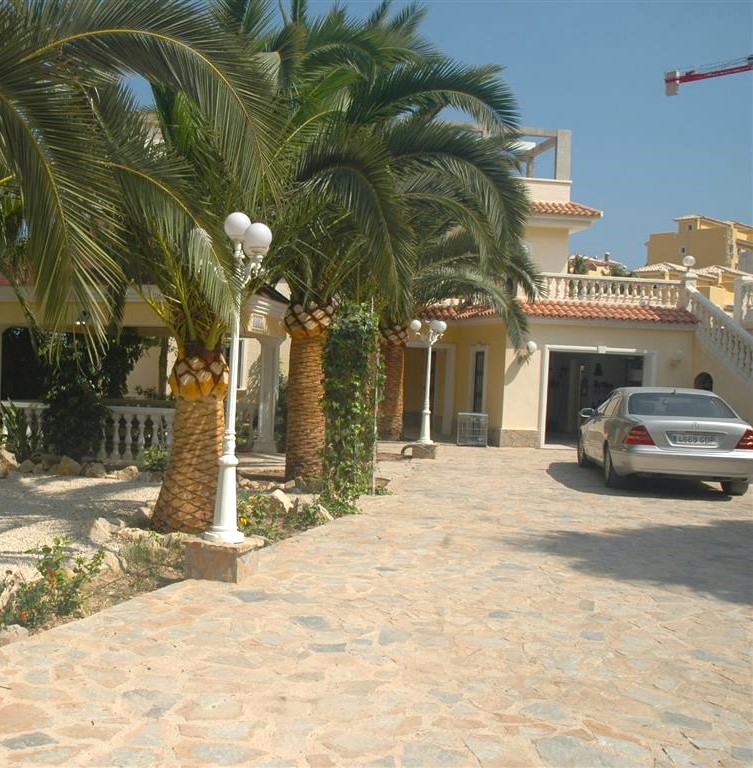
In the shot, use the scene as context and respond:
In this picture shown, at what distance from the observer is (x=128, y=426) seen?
584 inches

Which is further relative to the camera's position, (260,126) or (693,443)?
(693,443)

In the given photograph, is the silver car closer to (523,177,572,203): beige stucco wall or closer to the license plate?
the license plate

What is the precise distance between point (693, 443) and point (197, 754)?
391 inches

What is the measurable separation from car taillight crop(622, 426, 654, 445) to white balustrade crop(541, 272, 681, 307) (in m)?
10.7

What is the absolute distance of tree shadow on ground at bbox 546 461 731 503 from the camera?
1324 centimetres

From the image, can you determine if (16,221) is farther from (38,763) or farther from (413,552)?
(38,763)

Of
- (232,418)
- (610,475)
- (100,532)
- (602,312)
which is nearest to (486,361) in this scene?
(602,312)

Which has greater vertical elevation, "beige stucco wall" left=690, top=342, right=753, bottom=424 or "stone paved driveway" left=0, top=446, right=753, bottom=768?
"beige stucco wall" left=690, top=342, right=753, bottom=424

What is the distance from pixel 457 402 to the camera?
25.5 metres

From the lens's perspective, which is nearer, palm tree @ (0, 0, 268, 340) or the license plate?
palm tree @ (0, 0, 268, 340)

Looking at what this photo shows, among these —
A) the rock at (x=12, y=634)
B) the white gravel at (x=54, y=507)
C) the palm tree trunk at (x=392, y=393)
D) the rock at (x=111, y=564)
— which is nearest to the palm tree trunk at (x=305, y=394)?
the white gravel at (x=54, y=507)

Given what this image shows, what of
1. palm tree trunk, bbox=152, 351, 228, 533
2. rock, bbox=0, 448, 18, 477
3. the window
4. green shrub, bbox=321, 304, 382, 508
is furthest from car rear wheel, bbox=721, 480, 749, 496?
rock, bbox=0, 448, 18, 477

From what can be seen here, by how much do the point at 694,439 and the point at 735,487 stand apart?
4.32 ft

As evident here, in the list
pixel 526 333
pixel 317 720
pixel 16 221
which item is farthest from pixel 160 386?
pixel 317 720
